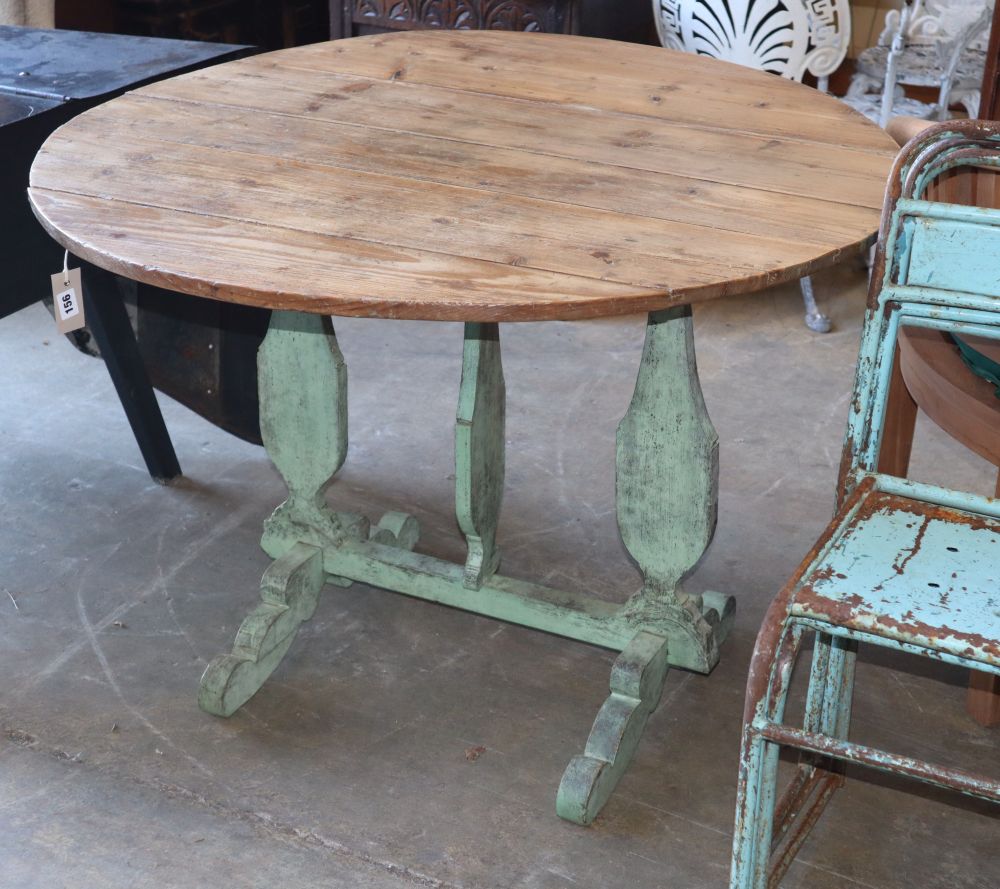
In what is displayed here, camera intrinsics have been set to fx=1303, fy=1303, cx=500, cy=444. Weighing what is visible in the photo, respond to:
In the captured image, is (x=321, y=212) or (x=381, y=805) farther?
(x=381, y=805)

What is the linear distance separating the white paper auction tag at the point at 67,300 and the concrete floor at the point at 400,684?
21.7 inches

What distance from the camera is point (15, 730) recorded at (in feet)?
6.42

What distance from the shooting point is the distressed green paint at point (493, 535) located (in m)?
1.81

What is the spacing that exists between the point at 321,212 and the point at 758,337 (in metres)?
1.86

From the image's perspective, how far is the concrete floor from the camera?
174cm

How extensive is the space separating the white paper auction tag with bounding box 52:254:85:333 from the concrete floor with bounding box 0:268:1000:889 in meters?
0.55

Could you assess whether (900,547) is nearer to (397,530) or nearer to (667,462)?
(667,462)

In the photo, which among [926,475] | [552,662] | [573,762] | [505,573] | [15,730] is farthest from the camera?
[926,475]

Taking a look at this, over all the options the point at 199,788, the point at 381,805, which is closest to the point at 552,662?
the point at 381,805

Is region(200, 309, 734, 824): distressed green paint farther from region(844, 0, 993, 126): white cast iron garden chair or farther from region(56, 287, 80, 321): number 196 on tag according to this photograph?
region(844, 0, 993, 126): white cast iron garden chair

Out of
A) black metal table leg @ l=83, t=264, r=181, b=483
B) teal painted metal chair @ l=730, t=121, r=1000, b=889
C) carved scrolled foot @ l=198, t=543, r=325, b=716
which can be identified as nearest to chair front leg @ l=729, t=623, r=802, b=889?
teal painted metal chair @ l=730, t=121, r=1000, b=889

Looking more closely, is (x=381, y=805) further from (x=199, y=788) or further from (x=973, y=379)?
(x=973, y=379)

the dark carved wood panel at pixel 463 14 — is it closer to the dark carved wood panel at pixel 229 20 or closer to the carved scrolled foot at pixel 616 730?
the dark carved wood panel at pixel 229 20

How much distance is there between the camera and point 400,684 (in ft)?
6.76
